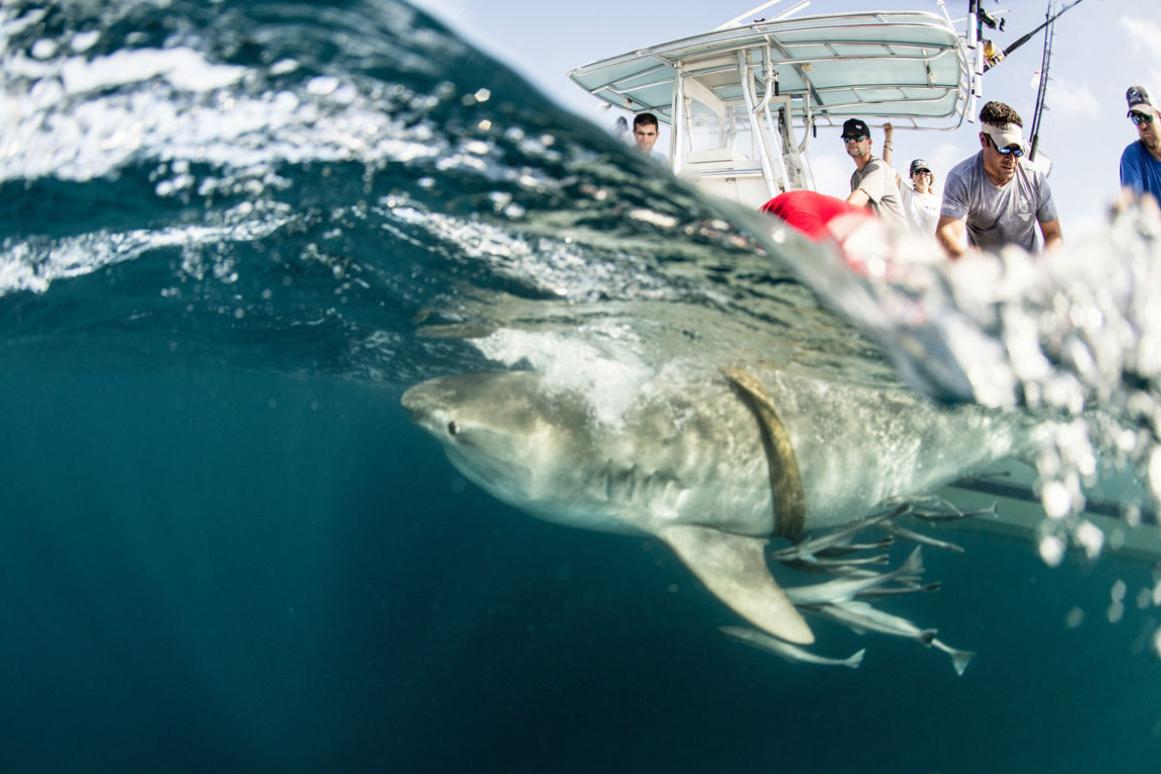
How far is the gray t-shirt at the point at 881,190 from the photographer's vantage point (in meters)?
6.13

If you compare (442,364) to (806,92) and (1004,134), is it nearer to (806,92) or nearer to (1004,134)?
(806,92)

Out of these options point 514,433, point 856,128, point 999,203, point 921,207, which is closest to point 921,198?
point 921,207

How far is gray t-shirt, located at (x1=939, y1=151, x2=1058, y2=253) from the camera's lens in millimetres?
5395

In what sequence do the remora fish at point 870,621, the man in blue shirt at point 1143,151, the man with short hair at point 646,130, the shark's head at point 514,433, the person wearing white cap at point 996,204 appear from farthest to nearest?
the man with short hair at point 646,130 < the person wearing white cap at point 996,204 < the man in blue shirt at point 1143,151 < the shark's head at point 514,433 < the remora fish at point 870,621

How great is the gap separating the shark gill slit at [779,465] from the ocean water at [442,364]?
26.2 inches

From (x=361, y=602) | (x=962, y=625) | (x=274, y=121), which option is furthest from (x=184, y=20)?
(x=361, y=602)

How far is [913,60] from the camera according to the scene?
9062mm

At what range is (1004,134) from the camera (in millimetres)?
5043

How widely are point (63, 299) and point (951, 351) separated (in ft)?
39.9

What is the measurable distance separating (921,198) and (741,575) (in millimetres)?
5723

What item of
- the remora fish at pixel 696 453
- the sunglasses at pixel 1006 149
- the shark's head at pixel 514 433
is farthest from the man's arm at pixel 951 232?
the shark's head at pixel 514 433

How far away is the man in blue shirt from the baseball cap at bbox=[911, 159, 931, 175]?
3226 millimetres

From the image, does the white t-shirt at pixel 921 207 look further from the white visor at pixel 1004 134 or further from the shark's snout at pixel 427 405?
the shark's snout at pixel 427 405

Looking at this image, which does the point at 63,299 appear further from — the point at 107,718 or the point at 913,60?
the point at 107,718
